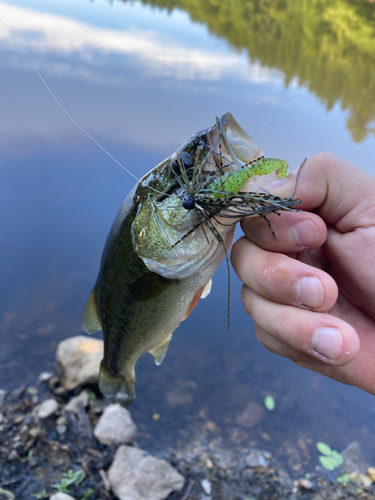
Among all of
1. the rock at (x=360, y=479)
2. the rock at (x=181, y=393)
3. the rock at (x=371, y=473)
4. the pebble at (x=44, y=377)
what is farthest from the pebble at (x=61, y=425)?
the rock at (x=371, y=473)

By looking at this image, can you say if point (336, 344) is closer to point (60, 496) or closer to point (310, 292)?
point (310, 292)

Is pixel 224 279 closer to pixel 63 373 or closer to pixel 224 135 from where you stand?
pixel 63 373

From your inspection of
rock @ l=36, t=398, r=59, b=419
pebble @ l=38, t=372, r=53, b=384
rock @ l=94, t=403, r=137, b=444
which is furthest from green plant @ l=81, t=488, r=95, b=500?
pebble @ l=38, t=372, r=53, b=384

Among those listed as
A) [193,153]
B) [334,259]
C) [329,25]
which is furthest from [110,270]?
[329,25]

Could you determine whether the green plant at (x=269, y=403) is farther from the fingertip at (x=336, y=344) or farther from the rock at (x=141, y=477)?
the fingertip at (x=336, y=344)

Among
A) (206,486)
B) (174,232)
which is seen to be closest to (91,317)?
(174,232)
